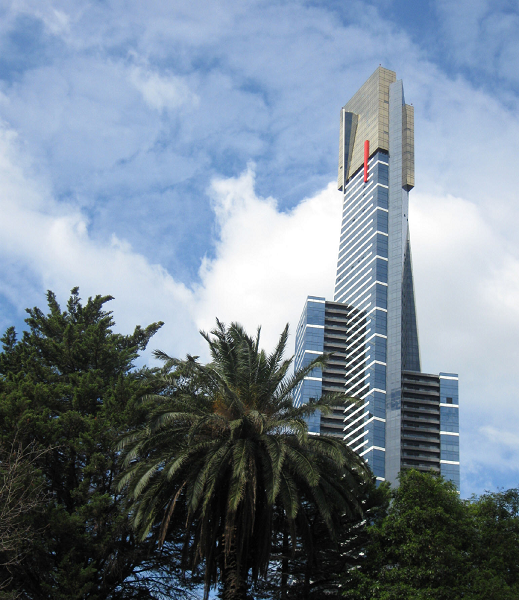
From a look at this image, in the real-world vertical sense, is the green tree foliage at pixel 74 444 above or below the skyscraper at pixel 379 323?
below

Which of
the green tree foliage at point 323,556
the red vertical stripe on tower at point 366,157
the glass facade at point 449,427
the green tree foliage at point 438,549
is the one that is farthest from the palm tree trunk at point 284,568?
the red vertical stripe on tower at point 366,157

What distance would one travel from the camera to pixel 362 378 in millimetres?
158125

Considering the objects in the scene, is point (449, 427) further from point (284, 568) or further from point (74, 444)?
point (74, 444)

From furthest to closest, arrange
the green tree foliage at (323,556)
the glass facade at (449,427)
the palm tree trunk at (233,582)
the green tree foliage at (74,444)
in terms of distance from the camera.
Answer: the glass facade at (449,427) → the green tree foliage at (323,556) → the green tree foliage at (74,444) → the palm tree trunk at (233,582)

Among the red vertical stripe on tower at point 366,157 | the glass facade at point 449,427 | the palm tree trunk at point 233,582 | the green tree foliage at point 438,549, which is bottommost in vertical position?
the palm tree trunk at point 233,582

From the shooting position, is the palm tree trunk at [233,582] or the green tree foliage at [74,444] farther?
the green tree foliage at [74,444]

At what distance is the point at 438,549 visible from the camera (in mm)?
26328

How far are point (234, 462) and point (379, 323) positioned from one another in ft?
459

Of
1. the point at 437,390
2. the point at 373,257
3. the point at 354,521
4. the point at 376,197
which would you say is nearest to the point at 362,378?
the point at 437,390

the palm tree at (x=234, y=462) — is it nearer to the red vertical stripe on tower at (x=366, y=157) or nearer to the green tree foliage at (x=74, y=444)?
the green tree foliage at (x=74, y=444)

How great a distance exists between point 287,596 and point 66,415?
1252 centimetres

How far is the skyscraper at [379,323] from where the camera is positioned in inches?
5861

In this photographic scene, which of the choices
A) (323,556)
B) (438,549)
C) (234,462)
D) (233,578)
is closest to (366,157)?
(323,556)

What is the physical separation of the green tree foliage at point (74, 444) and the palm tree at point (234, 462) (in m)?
3.17
